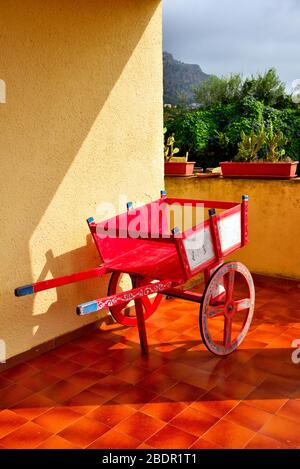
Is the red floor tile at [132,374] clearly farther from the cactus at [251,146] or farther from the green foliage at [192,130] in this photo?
the green foliage at [192,130]

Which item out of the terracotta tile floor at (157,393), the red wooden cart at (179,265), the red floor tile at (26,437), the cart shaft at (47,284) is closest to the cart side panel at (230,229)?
the red wooden cart at (179,265)

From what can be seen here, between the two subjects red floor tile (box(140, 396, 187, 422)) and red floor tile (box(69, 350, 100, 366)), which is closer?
red floor tile (box(140, 396, 187, 422))

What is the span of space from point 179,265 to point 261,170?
2282mm

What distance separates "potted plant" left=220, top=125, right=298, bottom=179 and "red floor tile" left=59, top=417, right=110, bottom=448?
348cm

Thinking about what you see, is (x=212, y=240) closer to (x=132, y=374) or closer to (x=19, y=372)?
(x=132, y=374)

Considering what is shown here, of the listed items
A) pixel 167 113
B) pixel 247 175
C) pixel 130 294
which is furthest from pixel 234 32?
pixel 130 294

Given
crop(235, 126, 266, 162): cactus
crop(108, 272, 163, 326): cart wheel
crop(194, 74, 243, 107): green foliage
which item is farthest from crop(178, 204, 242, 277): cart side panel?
crop(194, 74, 243, 107): green foliage

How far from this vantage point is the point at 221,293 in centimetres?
334

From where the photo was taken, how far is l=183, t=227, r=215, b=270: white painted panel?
3.00 metres

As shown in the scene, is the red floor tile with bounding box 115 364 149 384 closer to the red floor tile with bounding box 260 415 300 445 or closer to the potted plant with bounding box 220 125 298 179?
the red floor tile with bounding box 260 415 300 445

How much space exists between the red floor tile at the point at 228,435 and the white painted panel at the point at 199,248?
1000 millimetres

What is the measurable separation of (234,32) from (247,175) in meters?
44.8

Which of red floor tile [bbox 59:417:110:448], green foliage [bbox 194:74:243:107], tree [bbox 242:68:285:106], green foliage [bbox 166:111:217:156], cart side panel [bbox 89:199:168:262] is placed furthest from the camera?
green foliage [bbox 194:74:243:107]

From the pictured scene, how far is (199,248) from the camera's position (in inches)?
122
